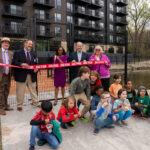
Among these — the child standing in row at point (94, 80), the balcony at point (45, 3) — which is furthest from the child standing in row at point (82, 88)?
the balcony at point (45, 3)

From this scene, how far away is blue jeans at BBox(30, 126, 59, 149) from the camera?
8.48 feet

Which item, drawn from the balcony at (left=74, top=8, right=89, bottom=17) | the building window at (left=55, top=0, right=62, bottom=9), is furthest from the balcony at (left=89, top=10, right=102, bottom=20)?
the building window at (left=55, top=0, right=62, bottom=9)

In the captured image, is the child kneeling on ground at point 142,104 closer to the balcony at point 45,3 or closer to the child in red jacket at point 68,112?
the child in red jacket at point 68,112

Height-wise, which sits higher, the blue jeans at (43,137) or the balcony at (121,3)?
the balcony at (121,3)

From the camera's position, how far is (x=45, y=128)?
8.95 feet

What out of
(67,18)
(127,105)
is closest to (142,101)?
(127,105)

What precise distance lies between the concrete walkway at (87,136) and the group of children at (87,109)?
16 cm

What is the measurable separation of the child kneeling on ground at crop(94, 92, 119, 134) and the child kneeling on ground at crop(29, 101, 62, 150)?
84 cm

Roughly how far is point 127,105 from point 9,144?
7.97 feet

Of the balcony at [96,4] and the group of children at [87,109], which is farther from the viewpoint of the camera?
the balcony at [96,4]

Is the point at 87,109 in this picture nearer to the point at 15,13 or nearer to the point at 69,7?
the point at 15,13

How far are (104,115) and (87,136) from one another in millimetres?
540

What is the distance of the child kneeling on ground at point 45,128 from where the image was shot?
8.47 feet

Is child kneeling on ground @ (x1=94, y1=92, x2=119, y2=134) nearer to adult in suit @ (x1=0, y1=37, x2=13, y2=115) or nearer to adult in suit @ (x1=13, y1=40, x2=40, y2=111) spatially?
adult in suit @ (x1=13, y1=40, x2=40, y2=111)
